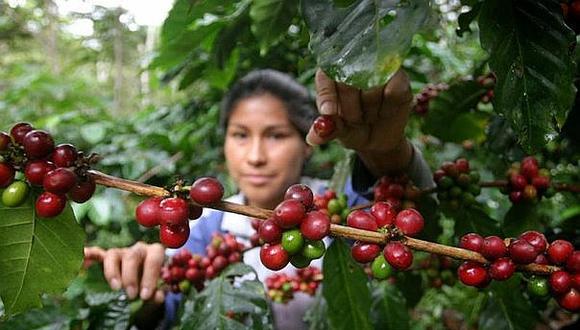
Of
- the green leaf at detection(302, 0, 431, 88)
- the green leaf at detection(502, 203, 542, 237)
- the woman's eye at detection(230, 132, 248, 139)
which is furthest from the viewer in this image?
the woman's eye at detection(230, 132, 248, 139)

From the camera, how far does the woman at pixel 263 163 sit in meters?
1.13

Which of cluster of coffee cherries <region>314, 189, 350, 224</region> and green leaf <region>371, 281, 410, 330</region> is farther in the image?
green leaf <region>371, 281, 410, 330</region>

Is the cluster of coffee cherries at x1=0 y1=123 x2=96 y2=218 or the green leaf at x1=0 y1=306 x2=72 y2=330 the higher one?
the cluster of coffee cherries at x1=0 y1=123 x2=96 y2=218

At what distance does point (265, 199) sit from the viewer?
69.1 inches

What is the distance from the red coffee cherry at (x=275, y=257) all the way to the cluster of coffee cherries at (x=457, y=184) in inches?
19.7

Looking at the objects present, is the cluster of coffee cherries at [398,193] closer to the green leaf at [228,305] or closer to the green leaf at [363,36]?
the green leaf at [228,305]

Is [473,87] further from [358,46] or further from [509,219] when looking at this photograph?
[358,46]

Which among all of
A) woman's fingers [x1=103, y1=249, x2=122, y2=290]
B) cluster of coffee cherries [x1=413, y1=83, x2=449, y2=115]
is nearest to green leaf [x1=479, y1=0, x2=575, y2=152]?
cluster of coffee cherries [x1=413, y1=83, x2=449, y2=115]

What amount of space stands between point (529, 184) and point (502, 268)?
1.43 ft

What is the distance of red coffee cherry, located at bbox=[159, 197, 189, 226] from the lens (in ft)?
1.86

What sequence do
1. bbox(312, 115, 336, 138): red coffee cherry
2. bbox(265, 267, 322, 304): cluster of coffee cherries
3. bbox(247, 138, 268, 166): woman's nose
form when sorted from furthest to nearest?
bbox(247, 138, 268, 166): woman's nose, bbox(265, 267, 322, 304): cluster of coffee cherries, bbox(312, 115, 336, 138): red coffee cherry

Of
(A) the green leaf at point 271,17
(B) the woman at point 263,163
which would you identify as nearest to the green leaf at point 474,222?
(B) the woman at point 263,163

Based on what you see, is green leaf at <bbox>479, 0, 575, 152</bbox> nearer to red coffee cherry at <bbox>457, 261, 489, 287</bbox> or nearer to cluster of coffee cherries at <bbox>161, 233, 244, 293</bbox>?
red coffee cherry at <bbox>457, 261, 489, 287</bbox>

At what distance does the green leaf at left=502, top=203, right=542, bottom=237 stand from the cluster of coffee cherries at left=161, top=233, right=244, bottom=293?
1.85 ft
